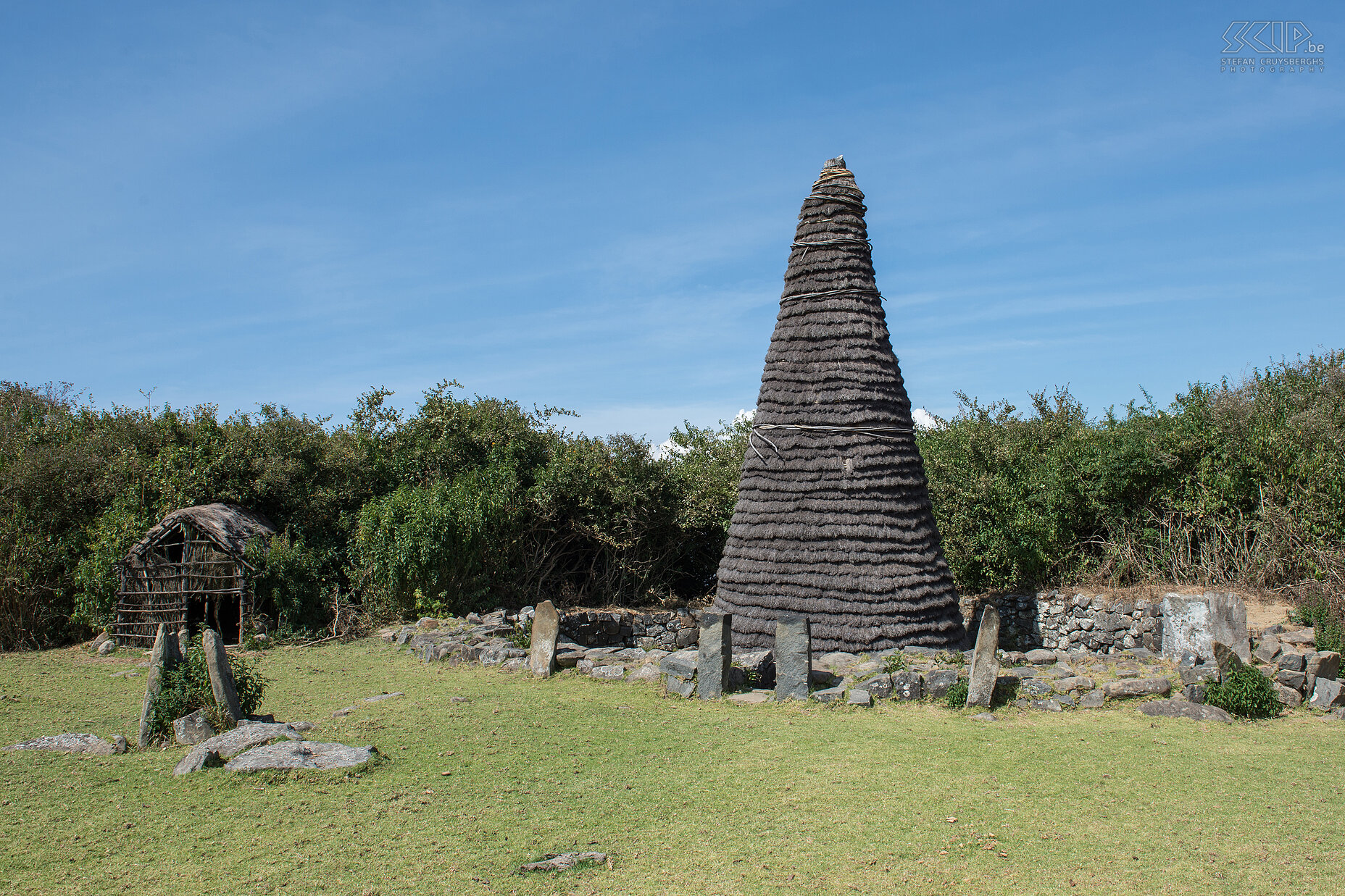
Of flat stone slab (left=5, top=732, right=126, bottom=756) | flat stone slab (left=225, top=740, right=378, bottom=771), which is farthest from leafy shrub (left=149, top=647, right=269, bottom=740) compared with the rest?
flat stone slab (left=225, top=740, right=378, bottom=771)

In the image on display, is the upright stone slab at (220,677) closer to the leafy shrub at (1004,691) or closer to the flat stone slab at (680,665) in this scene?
the flat stone slab at (680,665)

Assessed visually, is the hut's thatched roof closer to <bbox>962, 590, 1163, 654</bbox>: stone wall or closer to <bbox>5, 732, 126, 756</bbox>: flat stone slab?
<bbox>5, 732, 126, 756</bbox>: flat stone slab

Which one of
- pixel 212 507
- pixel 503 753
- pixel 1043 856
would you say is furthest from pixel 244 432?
pixel 1043 856

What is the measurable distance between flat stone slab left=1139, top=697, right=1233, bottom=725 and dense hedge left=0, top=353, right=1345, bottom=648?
445 cm

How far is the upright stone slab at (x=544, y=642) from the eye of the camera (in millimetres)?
10953

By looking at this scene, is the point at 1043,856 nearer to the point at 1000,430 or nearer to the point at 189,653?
the point at 189,653

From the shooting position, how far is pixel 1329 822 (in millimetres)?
5770

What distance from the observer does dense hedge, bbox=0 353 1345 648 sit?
13875 millimetres

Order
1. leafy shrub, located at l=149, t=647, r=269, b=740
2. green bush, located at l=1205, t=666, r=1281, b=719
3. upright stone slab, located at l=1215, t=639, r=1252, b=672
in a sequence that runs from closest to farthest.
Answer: leafy shrub, located at l=149, t=647, r=269, b=740 < green bush, located at l=1205, t=666, r=1281, b=719 < upright stone slab, located at l=1215, t=639, r=1252, b=672

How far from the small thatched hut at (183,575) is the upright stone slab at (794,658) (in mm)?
10012

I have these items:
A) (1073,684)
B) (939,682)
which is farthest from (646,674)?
(1073,684)

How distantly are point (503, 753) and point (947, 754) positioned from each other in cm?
402

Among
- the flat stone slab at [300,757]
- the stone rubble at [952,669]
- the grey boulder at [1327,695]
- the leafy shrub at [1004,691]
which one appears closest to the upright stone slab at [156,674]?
the flat stone slab at [300,757]

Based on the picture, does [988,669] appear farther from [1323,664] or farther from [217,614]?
[217,614]
